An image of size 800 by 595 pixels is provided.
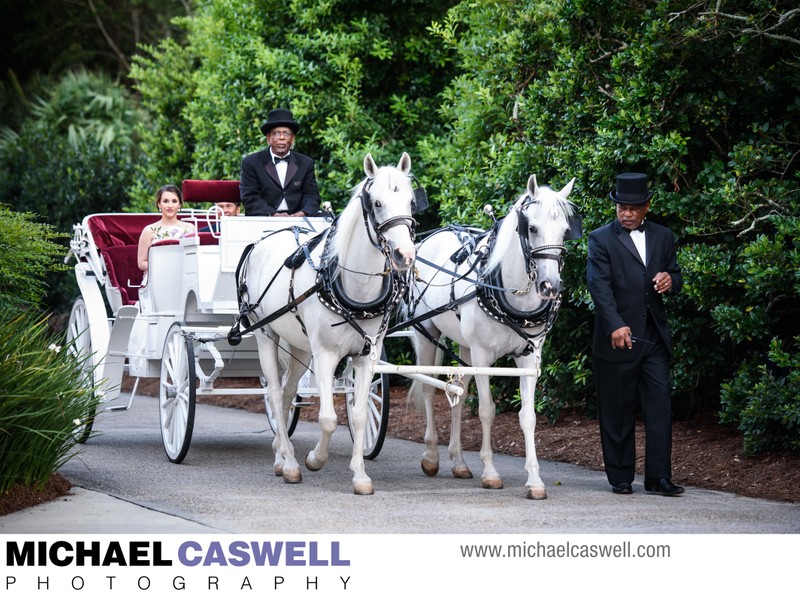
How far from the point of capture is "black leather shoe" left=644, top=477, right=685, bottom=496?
7691 mm

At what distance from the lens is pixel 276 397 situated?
8.67 meters

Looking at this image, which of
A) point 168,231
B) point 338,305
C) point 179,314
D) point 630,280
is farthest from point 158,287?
point 630,280

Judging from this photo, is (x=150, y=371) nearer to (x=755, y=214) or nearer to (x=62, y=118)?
(x=755, y=214)

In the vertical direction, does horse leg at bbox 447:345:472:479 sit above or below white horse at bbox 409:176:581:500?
below

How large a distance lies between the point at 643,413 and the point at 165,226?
5171mm

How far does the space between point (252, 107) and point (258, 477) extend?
7.13 metres

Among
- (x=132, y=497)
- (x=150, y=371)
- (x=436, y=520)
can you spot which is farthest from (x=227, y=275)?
(x=436, y=520)

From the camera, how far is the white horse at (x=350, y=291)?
7188mm

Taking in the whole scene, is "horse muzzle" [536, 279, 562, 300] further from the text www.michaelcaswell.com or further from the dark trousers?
the text www.michaelcaswell.com

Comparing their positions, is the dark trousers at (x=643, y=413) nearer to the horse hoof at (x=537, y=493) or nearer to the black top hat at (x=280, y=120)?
the horse hoof at (x=537, y=493)

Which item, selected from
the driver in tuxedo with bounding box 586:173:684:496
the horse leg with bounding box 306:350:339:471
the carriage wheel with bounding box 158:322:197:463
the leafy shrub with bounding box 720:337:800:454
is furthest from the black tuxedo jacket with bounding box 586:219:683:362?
the carriage wheel with bounding box 158:322:197:463

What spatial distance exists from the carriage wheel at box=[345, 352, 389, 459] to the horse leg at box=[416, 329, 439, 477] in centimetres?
29

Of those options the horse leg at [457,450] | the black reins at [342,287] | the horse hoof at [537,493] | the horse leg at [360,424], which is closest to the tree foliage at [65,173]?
the black reins at [342,287]

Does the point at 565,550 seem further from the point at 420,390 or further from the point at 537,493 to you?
the point at 420,390
